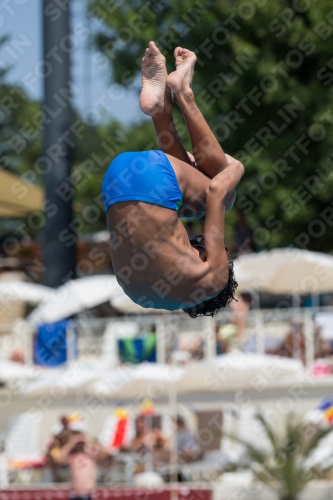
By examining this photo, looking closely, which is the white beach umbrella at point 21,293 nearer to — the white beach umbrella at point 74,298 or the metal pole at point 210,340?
the white beach umbrella at point 74,298

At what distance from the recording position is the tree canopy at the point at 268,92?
16.1 m

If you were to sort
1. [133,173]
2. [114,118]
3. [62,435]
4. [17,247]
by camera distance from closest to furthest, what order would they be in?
1. [133,173]
2. [62,435]
3. [17,247]
4. [114,118]

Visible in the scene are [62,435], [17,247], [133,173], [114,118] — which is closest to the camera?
[133,173]

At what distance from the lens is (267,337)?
44.5 ft

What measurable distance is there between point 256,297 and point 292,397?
402 cm

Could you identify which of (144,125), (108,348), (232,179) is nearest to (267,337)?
(108,348)

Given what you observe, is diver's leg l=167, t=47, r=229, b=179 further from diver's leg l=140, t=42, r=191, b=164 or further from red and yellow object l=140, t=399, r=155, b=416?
red and yellow object l=140, t=399, r=155, b=416

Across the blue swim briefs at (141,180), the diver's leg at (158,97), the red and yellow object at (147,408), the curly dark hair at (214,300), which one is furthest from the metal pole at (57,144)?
the blue swim briefs at (141,180)

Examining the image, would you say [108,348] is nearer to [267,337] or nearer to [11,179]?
[267,337]

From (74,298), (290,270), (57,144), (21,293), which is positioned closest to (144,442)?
(74,298)

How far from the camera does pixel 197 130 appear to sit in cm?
542

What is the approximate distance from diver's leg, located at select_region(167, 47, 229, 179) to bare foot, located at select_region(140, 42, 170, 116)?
128 mm

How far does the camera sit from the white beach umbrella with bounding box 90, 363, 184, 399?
12.5 meters

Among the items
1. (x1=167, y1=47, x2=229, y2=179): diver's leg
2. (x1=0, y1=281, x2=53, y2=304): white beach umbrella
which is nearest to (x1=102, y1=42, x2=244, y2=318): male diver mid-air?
(x1=167, y1=47, x2=229, y2=179): diver's leg
